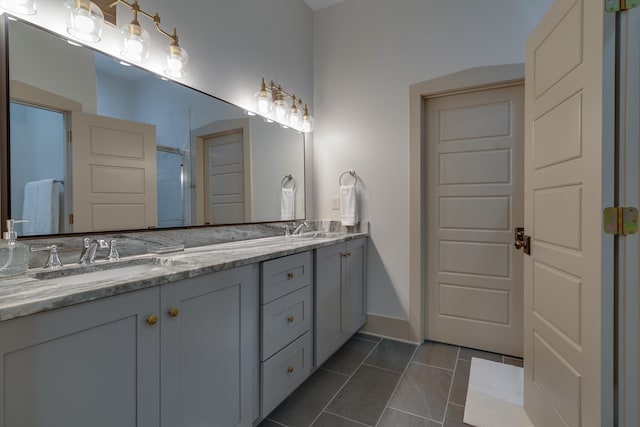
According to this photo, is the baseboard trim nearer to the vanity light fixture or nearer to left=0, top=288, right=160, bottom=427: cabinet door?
left=0, top=288, right=160, bottom=427: cabinet door

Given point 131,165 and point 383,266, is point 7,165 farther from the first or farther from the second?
point 383,266

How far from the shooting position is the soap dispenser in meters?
0.98

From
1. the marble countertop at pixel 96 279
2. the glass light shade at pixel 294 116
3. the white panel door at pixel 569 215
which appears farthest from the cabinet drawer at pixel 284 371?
the glass light shade at pixel 294 116

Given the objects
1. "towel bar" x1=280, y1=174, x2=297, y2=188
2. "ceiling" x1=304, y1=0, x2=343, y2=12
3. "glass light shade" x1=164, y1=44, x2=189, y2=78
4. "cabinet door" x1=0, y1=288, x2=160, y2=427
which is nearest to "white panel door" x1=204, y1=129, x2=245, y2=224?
"glass light shade" x1=164, y1=44, x2=189, y2=78

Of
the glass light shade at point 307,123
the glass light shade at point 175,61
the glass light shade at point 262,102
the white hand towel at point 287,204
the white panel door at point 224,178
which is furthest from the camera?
the glass light shade at point 307,123

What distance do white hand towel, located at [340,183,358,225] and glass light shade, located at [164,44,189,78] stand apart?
149 centimetres

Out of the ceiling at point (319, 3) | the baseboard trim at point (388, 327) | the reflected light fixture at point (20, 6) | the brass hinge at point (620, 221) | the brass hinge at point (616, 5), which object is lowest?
the baseboard trim at point (388, 327)

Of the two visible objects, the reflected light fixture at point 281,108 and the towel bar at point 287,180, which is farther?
the towel bar at point 287,180

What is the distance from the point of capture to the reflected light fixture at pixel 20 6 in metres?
1.08

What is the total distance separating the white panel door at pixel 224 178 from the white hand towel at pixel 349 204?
2.97 feet

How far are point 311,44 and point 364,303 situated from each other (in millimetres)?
2397

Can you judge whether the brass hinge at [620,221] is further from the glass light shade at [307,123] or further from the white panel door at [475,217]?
the glass light shade at [307,123]

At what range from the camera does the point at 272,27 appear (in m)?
2.39

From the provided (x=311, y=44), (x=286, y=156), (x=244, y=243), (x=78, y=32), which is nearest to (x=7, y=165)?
(x=78, y=32)
